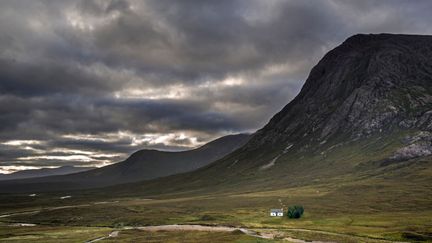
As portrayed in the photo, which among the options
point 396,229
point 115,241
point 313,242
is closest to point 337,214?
point 396,229

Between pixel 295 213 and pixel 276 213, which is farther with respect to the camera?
pixel 276 213

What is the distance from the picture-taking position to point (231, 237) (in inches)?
4513

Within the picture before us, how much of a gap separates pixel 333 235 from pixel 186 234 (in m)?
43.6

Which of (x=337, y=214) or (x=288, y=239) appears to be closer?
(x=288, y=239)

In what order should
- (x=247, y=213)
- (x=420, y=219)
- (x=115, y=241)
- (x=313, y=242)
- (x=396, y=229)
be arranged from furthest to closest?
(x=247, y=213)
(x=420, y=219)
(x=396, y=229)
(x=115, y=241)
(x=313, y=242)

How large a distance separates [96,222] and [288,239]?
10917 centimetres

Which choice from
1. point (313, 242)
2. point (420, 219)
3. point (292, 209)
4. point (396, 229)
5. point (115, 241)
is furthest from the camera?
point (292, 209)

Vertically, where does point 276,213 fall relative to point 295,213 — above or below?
above

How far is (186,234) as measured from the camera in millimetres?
127562

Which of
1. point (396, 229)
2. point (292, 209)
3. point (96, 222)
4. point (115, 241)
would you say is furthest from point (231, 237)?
point (96, 222)

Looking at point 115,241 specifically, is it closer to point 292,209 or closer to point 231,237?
point 231,237

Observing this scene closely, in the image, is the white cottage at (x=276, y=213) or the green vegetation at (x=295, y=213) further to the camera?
the white cottage at (x=276, y=213)

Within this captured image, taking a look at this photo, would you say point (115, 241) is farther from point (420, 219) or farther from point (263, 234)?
point (420, 219)

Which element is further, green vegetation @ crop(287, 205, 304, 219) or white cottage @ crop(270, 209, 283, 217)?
white cottage @ crop(270, 209, 283, 217)
